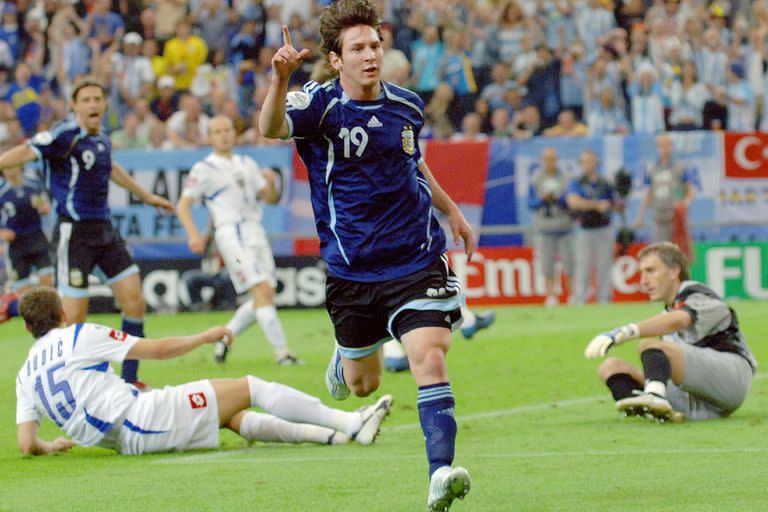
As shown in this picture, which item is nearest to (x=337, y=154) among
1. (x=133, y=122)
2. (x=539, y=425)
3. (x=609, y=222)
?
(x=539, y=425)

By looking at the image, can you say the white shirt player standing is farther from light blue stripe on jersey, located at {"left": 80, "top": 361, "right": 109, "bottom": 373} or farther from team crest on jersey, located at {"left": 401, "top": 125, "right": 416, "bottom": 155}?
team crest on jersey, located at {"left": 401, "top": 125, "right": 416, "bottom": 155}

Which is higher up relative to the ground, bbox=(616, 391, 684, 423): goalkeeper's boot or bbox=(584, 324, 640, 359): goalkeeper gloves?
bbox=(584, 324, 640, 359): goalkeeper gloves

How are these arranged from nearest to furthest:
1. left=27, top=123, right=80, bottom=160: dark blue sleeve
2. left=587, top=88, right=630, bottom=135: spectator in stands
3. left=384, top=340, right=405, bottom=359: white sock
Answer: left=27, top=123, right=80, bottom=160: dark blue sleeve
left=384, top=340, right=405, bottom=359: white sock
left=587, top=88, right=630, bottom=135: spectator in stands

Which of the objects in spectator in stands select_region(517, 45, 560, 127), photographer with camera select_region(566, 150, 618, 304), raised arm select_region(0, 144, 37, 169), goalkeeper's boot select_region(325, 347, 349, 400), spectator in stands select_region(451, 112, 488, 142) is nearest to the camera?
goalkeeper's boot select_region(325, 347, 349, 400)

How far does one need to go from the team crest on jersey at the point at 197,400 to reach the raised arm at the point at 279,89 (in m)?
2.16

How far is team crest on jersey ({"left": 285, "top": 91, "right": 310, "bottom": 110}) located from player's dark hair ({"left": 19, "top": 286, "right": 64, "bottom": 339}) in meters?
2.34

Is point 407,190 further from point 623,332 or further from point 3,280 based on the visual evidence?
point 3,280

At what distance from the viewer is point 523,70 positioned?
23219mm

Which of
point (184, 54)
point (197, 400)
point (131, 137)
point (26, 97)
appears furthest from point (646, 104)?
point (197, 400)

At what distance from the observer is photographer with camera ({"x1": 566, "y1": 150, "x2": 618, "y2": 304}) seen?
68.5ft

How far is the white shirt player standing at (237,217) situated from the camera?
13.9 meters

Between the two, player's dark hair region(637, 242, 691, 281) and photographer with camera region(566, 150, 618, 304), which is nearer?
player's dark hair region(637, 242, 691, 281)

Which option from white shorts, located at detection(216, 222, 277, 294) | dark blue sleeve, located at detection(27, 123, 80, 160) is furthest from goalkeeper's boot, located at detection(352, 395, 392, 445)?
white shorts, located at detection(216, 222, 277, 294)

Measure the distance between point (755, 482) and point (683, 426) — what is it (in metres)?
2.27
